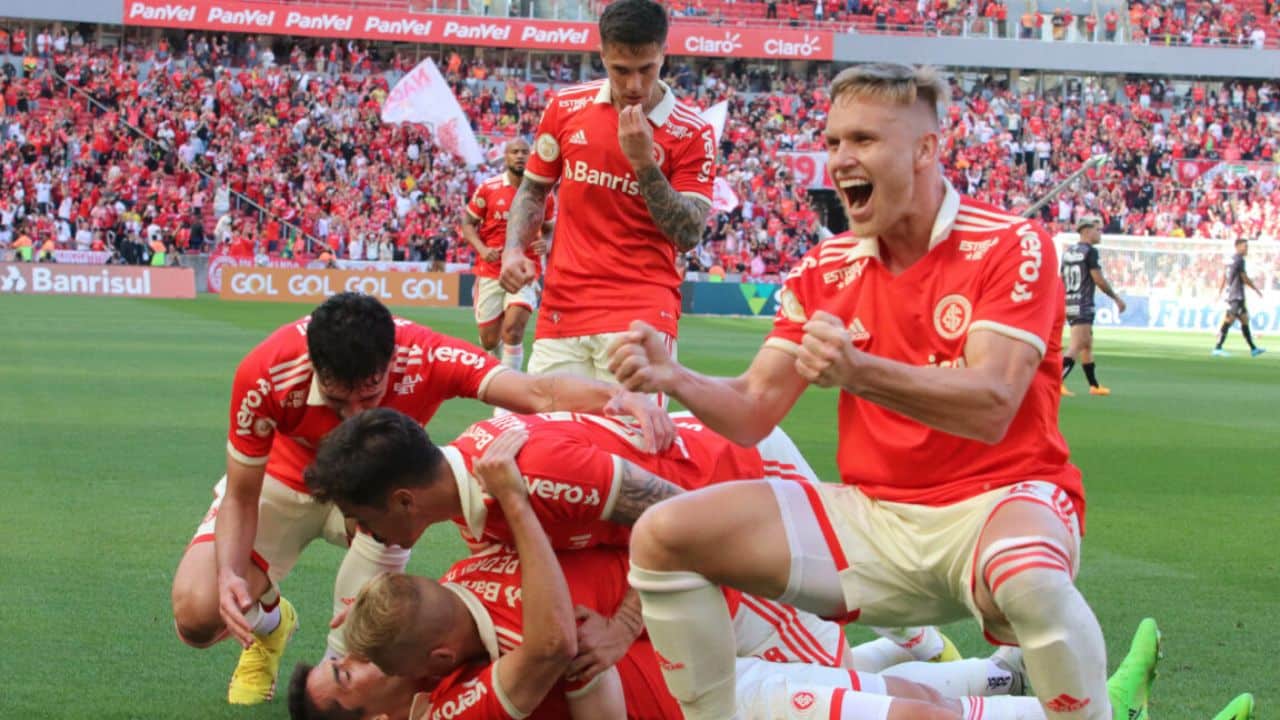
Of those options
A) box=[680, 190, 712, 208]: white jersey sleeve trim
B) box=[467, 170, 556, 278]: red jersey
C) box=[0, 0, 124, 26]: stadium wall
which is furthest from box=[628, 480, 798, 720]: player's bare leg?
box=[0, 0, 124, 26]: stadium wall

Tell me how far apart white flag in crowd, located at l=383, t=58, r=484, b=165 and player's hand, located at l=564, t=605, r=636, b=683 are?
71.5ft

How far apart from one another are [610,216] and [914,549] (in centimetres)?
337

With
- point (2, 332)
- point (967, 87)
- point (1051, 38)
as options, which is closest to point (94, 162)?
point (2, 332)

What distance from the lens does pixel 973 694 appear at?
15.5ft

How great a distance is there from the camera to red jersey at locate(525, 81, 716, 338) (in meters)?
6.74

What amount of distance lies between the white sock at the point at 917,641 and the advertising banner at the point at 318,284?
28.8m

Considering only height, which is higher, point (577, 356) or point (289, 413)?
point (289, 413)

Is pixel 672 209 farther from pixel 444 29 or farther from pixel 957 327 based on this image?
pixel 444 29

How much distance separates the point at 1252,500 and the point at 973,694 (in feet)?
18.4

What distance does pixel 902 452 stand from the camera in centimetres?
385

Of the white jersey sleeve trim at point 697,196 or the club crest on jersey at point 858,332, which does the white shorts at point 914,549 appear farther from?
the white jersey sleeve trim at point 697,196

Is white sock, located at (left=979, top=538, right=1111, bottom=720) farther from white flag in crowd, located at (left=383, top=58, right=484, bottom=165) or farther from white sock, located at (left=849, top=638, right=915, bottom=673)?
white flag in crowd, located at (left=383, top=58, right=484, bottom=165)

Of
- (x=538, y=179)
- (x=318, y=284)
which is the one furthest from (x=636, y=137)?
(x=318, y=284)

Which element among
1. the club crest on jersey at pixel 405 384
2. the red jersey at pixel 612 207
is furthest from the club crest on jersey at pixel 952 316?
the red jersey at pixel 612 207
